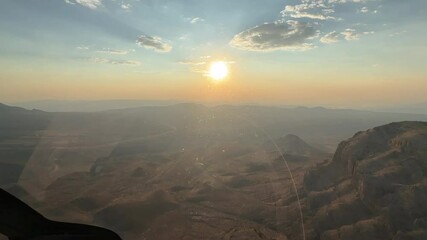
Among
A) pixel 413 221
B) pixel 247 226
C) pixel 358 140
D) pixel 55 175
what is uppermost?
pixel 358 140

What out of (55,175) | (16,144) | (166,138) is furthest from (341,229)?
(166,138)

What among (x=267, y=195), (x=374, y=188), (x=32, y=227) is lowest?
(x=267, y=195)

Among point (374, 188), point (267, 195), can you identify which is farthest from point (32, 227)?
point (267, 195)

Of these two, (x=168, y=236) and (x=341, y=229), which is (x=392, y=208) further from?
(x=168, y=236)

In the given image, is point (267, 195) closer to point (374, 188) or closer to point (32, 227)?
point (374, 188)

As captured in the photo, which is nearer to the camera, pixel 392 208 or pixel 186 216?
pixel 392 208

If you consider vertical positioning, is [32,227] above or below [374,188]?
above
